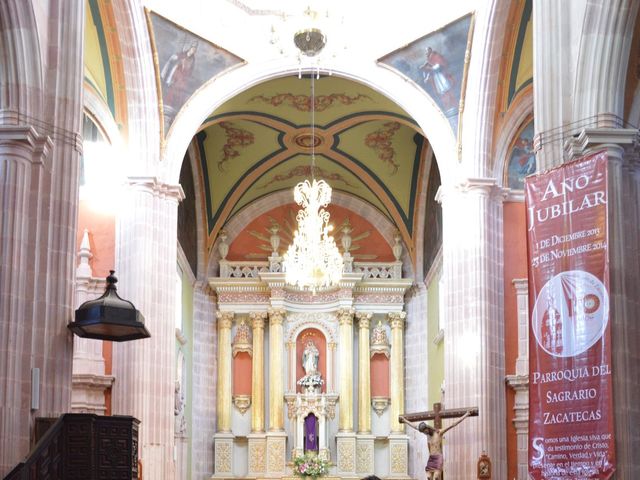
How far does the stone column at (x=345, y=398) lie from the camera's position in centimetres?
2533

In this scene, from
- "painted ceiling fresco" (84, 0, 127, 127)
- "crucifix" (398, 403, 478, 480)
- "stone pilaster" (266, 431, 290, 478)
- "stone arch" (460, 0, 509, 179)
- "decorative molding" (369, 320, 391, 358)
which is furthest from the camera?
"decorative molding" (369, 320, 391, 358)

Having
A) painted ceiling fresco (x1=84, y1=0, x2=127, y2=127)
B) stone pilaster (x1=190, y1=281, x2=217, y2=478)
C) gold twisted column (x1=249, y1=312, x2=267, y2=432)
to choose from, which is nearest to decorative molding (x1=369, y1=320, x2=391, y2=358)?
gold twisted column (x1=249, y1=312, x2=267, y2=432)

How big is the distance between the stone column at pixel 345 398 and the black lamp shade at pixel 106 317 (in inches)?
498

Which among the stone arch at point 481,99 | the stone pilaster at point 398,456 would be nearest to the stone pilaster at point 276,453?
the stone pilaster at point 398,456

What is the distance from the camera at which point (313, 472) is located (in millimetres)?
22453

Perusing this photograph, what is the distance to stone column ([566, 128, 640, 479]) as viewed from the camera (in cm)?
1150

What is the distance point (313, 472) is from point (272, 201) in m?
7.11

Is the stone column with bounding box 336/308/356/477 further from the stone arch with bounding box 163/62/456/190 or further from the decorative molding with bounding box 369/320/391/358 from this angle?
the stone arch with bounding box 163/62/456/190

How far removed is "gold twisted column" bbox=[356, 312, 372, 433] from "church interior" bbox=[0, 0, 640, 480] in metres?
0.05

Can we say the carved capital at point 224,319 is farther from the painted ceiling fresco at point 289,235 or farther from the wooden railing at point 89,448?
the wooden railing at point 89,448

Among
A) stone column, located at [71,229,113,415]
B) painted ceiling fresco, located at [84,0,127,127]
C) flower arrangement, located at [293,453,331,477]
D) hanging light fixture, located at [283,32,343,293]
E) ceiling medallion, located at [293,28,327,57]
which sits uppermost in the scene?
ceiling medallion, located at [293,28,327,57]

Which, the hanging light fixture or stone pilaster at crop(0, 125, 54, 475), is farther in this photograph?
the hanging light fixture

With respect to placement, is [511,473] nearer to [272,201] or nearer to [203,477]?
[203,477]

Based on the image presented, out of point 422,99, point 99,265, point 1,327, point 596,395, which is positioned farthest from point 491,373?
point 1,327
